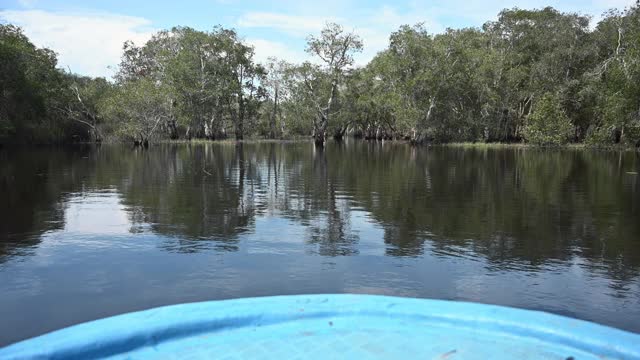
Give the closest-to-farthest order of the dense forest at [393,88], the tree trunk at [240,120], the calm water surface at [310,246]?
the calm water surface at [310,246]
the dense forest at [393,88]
the tree trunk at [240,120]

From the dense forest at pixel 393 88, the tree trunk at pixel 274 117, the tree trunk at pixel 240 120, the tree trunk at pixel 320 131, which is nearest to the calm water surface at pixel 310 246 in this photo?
the dense forest at pixel 393 88

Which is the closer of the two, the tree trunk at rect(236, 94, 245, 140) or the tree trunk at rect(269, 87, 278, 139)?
the tree trunk at rect(236, 94, 245, 140)

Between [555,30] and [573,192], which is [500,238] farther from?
[555,30]

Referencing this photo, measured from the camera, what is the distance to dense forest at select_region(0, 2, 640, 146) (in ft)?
163

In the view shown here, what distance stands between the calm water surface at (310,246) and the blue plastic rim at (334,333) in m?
1.41

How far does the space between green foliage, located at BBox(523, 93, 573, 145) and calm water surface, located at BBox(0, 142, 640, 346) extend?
3426cm

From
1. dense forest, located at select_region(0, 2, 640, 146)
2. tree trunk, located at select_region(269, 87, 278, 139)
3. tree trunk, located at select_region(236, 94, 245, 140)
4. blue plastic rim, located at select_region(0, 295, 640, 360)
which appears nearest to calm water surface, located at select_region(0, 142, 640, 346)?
blue plastic rim, located at select_region(0, 295, 640, 360)

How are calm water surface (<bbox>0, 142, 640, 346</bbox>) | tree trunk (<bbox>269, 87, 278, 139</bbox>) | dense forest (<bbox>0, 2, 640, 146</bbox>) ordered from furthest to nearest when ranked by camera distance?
1. tree trunk (<bbox>269, 87, 278, 139</bbox>)
2. dense forest (<bbox>0, 2, 640, 146</bbox>)
3. calm water surface (<bbox>0, 142, 640, 346</bbox>)

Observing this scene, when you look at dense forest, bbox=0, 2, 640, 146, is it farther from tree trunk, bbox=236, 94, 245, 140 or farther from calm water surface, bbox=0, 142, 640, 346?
calm water surface, bbox=0, 142, 640, 346

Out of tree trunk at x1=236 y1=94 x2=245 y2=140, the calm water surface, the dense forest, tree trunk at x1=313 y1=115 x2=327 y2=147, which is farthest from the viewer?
tree trunk at x1=236 y1=94 x2=245 y2=140

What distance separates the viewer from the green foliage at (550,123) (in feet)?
167

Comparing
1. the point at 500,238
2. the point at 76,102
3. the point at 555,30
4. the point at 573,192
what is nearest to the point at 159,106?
the point at 76,102

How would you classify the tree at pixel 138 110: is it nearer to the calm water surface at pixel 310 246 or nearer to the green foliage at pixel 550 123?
the calm water surface at pixel 310 246

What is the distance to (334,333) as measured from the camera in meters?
A: 5.27
